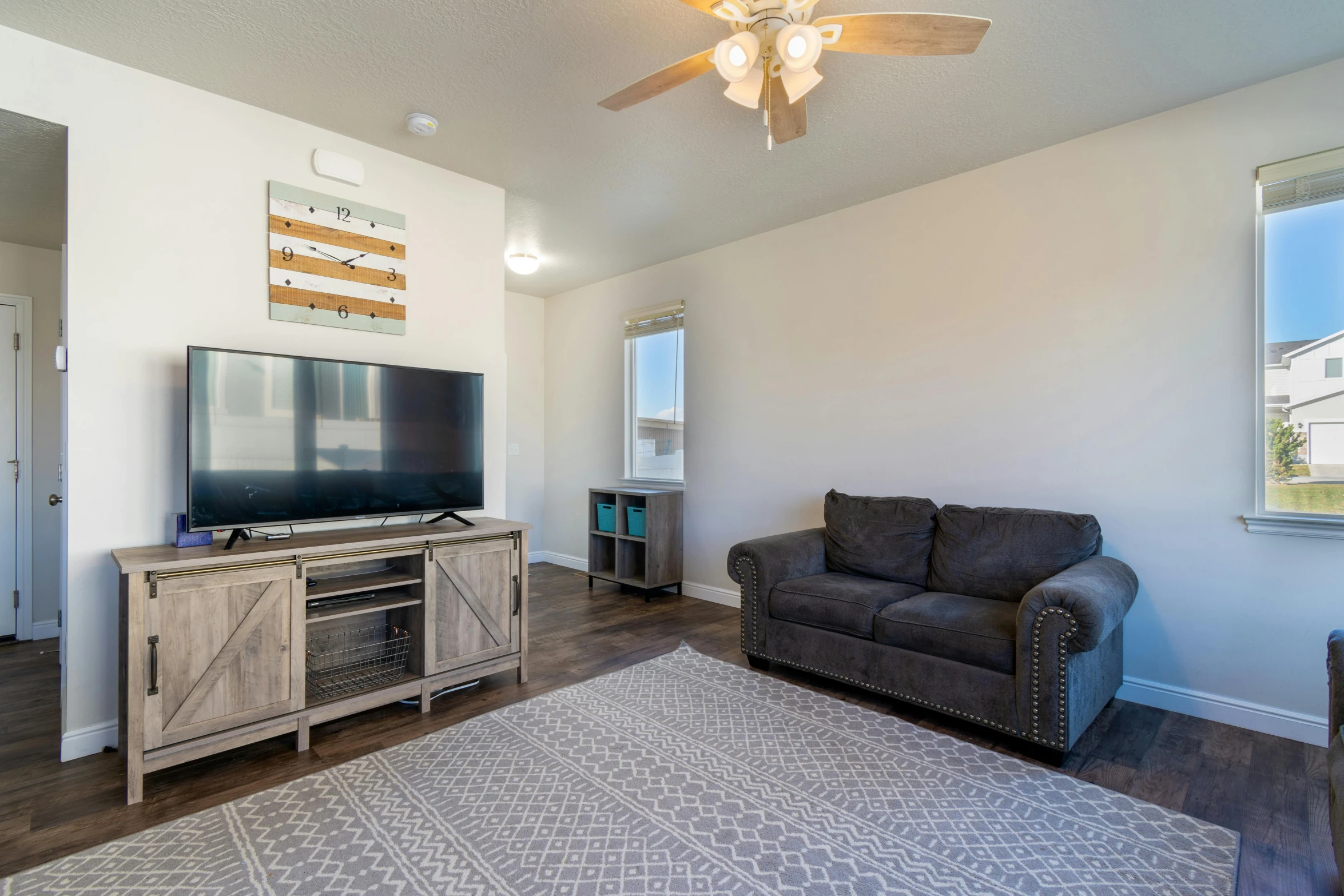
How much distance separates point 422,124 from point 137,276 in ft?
4.41

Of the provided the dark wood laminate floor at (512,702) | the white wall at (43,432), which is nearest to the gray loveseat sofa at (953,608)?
the dark wood laminate floor at (512,702)

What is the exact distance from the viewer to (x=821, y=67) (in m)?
2.47

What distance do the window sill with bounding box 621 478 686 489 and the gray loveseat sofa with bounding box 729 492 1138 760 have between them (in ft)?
5.40

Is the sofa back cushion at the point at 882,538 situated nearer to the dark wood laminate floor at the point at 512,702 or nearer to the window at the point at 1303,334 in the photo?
the dark wood laminate floor at the point at 512,702

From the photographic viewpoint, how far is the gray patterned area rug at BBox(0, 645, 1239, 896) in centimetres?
169

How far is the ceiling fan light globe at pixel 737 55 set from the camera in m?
1.82

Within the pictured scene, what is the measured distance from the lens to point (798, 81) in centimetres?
205

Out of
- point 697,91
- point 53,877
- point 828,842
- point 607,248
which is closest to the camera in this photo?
point 53,877

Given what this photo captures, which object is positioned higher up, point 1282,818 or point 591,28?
point 591,28

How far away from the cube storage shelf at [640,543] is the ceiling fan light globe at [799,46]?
3.33 m

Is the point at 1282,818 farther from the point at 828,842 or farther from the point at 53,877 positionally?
the point at 53,877

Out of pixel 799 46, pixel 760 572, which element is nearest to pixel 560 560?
pixel 760 572

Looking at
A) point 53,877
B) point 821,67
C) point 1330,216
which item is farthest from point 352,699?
point 1330,216

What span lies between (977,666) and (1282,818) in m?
0.93
